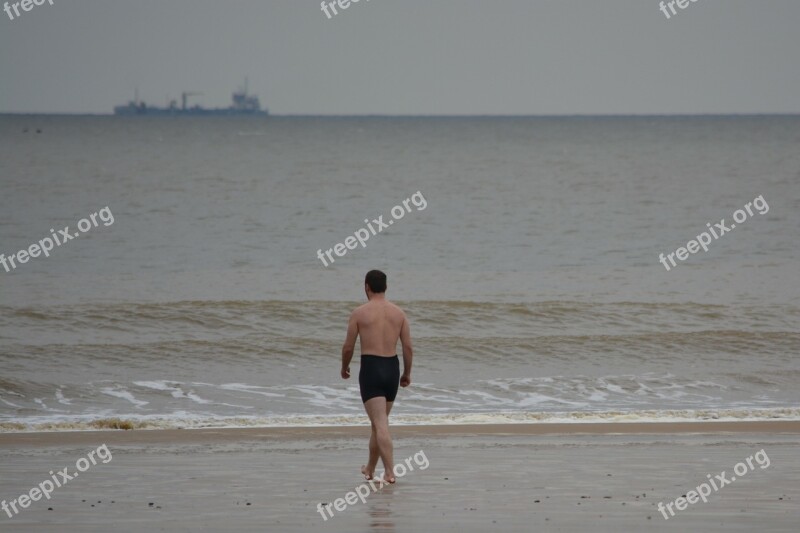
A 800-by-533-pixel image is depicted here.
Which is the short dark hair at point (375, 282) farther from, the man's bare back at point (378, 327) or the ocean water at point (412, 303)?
the ocean water at point (412, 303)

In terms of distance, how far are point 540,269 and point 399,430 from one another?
53.9 ft

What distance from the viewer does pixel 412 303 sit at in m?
21.6

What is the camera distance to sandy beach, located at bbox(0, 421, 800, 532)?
23.7ft

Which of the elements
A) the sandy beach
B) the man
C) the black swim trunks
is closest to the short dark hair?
the man

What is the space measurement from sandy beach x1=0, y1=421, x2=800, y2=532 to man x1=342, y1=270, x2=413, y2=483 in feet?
1.00

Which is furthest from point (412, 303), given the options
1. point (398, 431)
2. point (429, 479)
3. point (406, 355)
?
point (406, 355)

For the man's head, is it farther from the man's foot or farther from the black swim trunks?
the man's foot

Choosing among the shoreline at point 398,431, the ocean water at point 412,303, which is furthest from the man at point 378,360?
the ocean water at point 412,303

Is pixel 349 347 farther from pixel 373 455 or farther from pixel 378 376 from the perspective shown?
pixel 373 455

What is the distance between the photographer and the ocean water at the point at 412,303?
1396cm

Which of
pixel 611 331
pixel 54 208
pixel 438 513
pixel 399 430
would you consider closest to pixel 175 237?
pixel 54 208

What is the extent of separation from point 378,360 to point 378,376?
114 mm

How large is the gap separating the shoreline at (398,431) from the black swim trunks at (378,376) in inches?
106

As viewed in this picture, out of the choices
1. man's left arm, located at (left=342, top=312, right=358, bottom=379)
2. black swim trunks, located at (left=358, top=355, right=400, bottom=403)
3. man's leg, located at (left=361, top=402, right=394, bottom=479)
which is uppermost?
man's left arm, located at (left=342, top=312, right=358, bottom=379)
